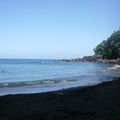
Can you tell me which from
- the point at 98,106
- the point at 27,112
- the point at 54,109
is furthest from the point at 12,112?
the point at 98,106

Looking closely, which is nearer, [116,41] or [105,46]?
[116,41]

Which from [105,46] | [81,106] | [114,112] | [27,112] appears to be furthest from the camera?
[105,46]

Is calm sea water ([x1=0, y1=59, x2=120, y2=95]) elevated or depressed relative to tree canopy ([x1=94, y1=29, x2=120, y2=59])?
depressed

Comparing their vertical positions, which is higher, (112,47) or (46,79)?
(112,47)

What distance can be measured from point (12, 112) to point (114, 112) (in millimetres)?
4299

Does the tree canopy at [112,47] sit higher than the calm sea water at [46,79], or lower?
higher

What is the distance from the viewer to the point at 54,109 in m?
12.2

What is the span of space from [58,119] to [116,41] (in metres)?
119

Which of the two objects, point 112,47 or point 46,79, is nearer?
point 46,79

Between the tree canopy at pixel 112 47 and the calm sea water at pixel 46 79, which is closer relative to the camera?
the calm sea water at pixel 46 79

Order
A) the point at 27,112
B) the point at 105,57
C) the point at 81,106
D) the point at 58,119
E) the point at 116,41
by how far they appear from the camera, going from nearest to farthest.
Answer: the point at 58,119
the point at 27,112
the point at 81,106
the point at 116,41
the point at 105,57

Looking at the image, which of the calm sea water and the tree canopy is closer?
the calm sea water

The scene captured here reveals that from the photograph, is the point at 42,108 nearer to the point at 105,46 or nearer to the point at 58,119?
the point at 58,119

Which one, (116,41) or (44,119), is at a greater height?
(116,41)
